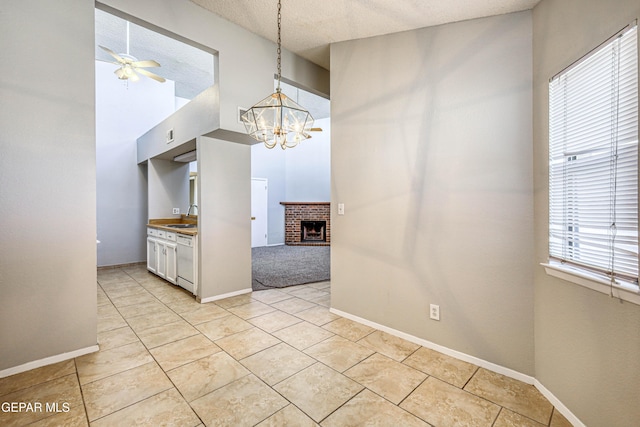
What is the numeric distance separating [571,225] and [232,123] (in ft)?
9.98

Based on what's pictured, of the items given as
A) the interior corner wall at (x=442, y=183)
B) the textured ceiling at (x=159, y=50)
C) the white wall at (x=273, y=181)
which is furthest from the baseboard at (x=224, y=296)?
the white wall at (x=273, y=181)

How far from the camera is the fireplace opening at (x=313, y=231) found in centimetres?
870

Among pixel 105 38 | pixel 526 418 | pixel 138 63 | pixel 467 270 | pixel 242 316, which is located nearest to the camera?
pixel 526 418

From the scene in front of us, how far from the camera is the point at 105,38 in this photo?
13.9ft

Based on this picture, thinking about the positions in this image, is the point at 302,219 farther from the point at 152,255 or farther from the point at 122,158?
the point at 122,158

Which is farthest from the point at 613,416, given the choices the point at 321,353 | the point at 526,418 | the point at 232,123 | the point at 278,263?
the point at 278,263

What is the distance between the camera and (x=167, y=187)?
17.8 ft

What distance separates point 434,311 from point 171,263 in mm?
3524

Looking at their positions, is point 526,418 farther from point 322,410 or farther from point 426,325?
point 322,410

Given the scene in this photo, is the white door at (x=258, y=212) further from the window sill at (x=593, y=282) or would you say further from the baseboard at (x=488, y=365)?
the window sill at (x=593, y=282)

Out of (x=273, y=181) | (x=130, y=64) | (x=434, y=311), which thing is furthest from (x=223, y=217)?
(x=273, y=181)

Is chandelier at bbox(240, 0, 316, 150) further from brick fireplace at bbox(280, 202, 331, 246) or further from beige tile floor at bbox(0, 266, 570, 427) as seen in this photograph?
brick fireplace at bbox(280, 202, 331, 246)

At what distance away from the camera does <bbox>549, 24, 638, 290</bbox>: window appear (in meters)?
1.31

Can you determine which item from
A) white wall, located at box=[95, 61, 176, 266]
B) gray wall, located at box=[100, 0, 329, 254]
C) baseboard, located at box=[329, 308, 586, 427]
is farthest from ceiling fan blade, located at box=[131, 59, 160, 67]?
baseboard, located at box=[329, 308, 586, 427]
